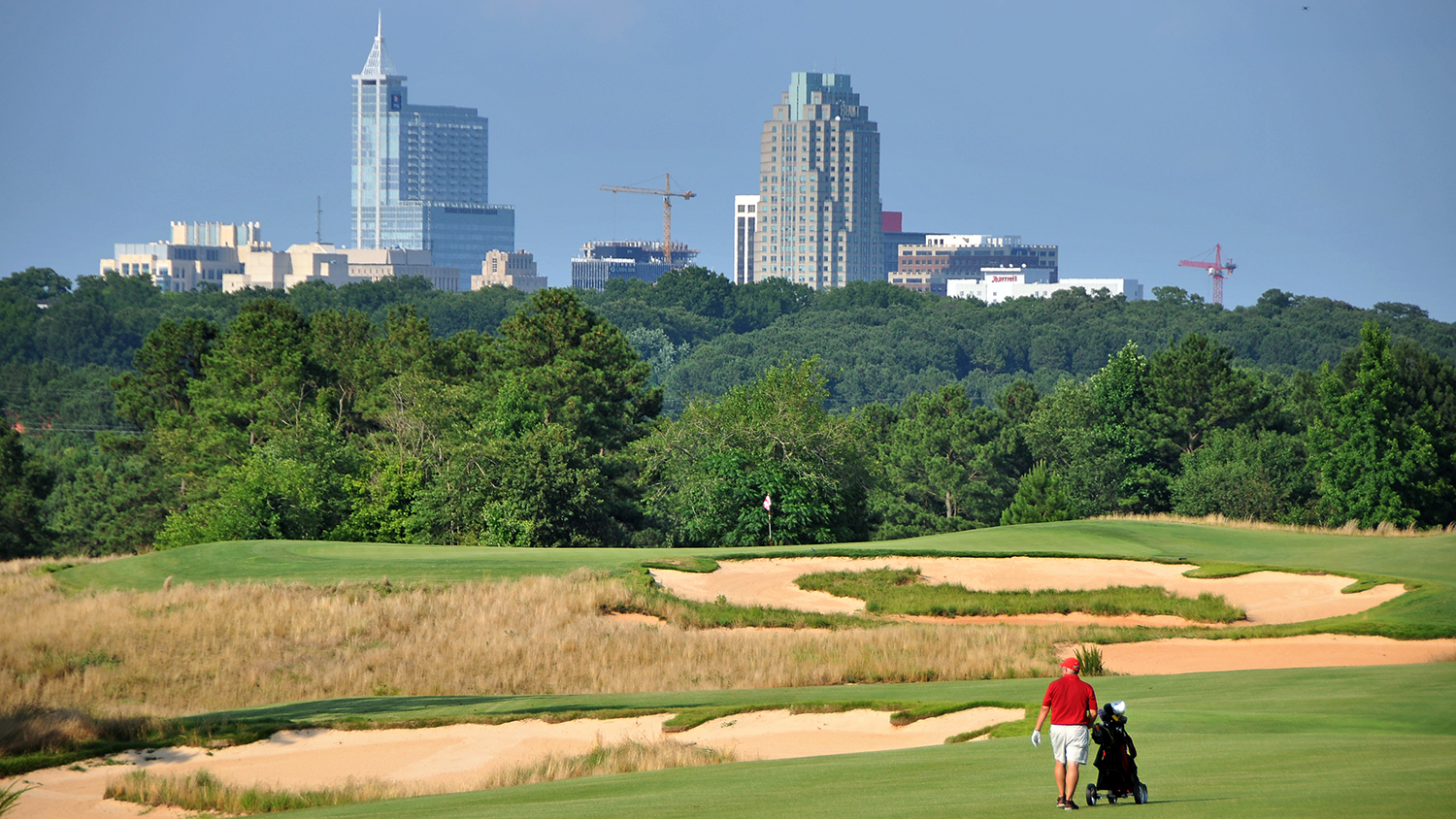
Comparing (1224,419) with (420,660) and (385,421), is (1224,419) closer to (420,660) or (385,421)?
(385,421)

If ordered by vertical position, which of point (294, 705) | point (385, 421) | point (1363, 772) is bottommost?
point (294, 705)

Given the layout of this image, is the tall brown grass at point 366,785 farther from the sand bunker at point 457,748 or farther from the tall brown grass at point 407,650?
the tall brown grass at point 407,650

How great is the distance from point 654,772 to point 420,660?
433 inches

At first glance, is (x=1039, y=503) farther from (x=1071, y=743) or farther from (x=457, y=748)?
(x=1071, y=743)

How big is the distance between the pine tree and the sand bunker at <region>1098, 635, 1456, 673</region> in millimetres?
34911

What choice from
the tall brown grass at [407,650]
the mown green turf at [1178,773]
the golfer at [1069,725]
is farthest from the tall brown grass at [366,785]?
the golfer at [1069,725]

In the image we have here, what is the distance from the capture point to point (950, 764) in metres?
12.1

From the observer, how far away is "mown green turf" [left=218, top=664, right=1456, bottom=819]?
896 cm

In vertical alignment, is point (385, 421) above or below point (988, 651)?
above

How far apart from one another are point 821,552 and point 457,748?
19.5m

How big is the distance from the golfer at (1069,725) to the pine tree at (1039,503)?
5020 centimetres

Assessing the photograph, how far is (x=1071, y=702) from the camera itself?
9867mm

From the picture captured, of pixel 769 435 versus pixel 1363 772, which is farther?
pixel 769 435

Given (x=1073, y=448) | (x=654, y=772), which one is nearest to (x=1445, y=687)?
(x=654, y=772)
